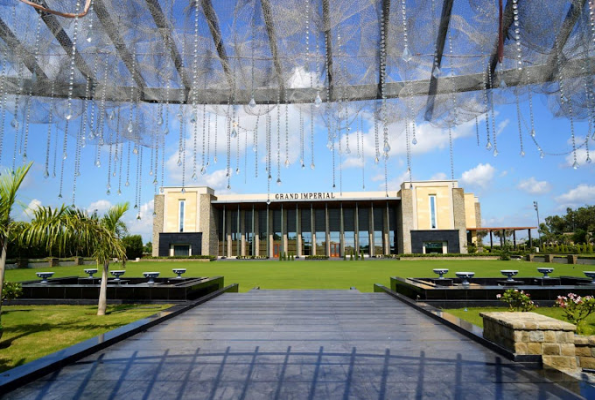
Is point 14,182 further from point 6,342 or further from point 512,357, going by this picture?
point 512,357

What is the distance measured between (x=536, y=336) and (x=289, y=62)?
588cm

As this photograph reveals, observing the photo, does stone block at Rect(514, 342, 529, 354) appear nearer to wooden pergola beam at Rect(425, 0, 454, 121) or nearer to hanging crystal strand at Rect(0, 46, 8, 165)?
wooden pergola beam at Rect(425, 0, 454, 121)

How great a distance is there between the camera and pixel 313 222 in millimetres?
62500

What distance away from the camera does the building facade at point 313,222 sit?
180 feet

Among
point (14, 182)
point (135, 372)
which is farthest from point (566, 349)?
point (14, 182)

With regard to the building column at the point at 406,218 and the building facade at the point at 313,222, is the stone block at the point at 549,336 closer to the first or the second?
the building facade at the point at 313,222

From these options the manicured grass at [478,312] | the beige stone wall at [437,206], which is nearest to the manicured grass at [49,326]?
the manicured grass at [478,312]

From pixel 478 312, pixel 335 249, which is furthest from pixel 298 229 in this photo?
pixel 478 312

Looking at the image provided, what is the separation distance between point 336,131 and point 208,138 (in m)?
3.31

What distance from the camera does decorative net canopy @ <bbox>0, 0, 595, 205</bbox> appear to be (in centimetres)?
631

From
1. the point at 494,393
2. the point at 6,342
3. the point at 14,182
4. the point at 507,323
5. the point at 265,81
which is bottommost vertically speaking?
the point at 6,342

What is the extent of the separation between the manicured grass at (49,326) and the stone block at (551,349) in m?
7.98

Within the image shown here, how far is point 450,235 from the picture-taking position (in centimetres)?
5431

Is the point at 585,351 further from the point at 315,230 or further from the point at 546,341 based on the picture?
the point at 315,230
